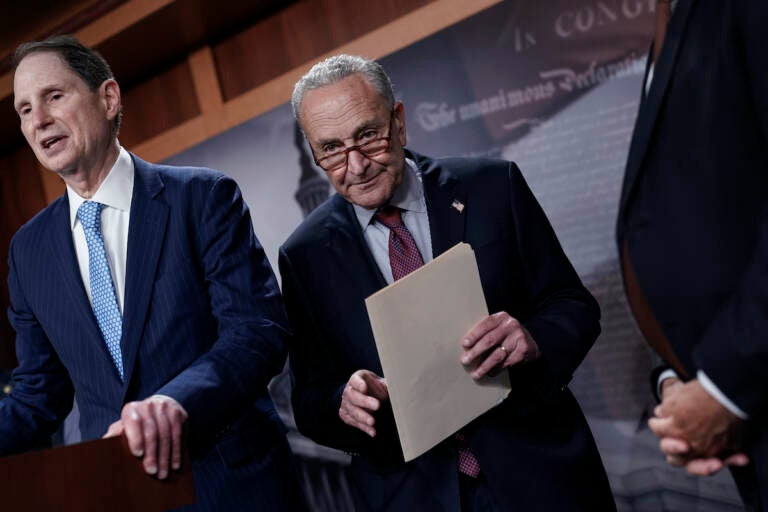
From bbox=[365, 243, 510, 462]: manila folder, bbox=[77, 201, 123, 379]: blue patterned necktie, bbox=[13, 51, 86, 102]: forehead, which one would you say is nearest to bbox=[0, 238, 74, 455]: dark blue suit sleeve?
A: bbox=[77, 201, 123, 379]: blue patterned necktie

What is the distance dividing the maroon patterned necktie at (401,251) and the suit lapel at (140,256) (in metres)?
0.51

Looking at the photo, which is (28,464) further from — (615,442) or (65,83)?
(615,442)

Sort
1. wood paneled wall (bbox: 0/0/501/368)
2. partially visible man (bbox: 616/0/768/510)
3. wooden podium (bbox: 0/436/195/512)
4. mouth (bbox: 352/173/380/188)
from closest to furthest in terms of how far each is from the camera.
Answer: partially visible man (bbox: 616/0/768/510)
wooden podium (bbox: 0/436/195/512)
mouth (bbox: 352/173/380/188)
wood paneled wall (bbox: 0/0/501/368)

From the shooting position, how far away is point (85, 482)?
1368 millimetres

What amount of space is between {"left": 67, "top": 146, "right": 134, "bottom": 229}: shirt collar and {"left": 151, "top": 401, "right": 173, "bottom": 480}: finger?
2.03 feet

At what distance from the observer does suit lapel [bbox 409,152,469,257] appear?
204 centimetres

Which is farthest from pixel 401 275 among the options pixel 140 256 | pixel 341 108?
pixel 140 256

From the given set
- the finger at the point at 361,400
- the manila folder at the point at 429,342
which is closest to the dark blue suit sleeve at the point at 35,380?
the finger at the point at 361,400

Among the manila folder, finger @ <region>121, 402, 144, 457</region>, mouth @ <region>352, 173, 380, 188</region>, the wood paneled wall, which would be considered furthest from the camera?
the wood paneled wall

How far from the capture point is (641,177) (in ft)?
4.13

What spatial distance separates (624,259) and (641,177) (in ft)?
0.45

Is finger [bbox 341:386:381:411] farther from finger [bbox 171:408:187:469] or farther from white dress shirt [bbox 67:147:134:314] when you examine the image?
white dress shirt [bbox 67:147:134:314]

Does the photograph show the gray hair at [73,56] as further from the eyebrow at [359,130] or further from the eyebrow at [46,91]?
the eyebrow at [359,130]

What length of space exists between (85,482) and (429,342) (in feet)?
2.13
